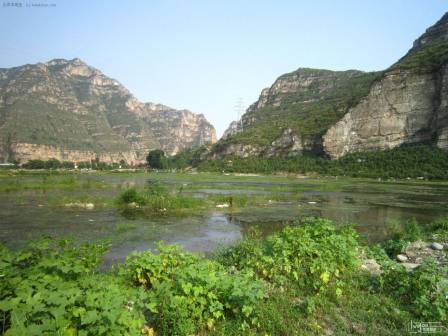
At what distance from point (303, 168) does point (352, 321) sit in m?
113

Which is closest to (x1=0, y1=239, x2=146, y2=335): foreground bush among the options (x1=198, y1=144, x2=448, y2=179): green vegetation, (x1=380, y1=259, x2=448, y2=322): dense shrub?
(x1=380, y1=259, x2=448, y2=322): dense shrub

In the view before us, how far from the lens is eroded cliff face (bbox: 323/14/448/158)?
313ft

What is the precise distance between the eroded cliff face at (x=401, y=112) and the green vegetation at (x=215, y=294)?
97.3 metres

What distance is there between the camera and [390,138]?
10725 cm

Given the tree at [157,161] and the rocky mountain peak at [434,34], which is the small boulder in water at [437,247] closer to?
the rocky mountain peak at [434,34]

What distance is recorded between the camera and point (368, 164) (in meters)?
100

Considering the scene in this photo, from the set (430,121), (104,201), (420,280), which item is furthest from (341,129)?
(420,280)

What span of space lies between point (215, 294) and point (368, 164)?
4114 inches

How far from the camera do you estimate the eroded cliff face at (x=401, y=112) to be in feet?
313

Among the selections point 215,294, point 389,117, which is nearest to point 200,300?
point 215,294

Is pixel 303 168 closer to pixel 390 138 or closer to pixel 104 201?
pixel 390 138

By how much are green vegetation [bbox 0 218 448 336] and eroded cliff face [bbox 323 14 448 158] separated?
9726 centimetres

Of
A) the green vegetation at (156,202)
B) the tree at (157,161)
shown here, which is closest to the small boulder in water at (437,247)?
the green vegetation at (156,202)

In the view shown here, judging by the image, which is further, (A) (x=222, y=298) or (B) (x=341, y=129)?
(B) (x=341, y=129)
